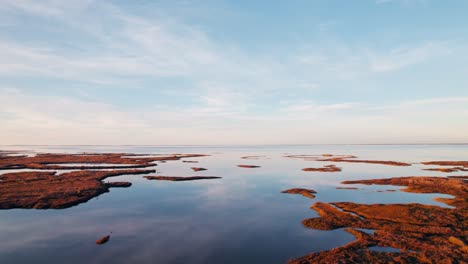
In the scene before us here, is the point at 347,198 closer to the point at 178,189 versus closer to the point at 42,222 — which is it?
the point at 178,189

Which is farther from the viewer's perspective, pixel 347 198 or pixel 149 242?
pixel 347 198

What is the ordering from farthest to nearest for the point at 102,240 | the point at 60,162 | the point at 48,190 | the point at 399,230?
the point at 60,162 → the point at 48,190 → the point at 399,230 → the point at 102,240

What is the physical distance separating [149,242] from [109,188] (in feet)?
104

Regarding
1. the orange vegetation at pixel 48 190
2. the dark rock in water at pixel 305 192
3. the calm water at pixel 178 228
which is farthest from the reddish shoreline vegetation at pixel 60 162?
the dark rock in water at pixel 305 192

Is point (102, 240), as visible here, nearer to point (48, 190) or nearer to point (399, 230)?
point (48, 190)

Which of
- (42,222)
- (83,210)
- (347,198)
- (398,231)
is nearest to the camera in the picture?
(398,231)

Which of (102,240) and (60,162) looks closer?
(102,240)

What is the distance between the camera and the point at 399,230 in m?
27.0

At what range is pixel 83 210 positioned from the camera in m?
36.5

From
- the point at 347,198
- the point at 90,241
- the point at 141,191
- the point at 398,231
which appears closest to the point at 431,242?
the point at 398,231

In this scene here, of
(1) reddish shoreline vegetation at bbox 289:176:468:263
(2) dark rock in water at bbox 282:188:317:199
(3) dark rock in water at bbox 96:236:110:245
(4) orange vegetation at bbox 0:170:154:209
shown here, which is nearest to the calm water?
(3) dark rock in water at bbox 96:236:110:245

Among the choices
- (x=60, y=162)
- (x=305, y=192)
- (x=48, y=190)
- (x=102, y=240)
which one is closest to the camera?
(x=102, y=240)

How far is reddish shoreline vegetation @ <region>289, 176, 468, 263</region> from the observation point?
68.7 feet

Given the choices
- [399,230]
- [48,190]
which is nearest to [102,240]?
[48,190]
